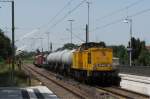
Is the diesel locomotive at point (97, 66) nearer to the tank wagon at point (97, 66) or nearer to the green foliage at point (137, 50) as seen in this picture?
the tank wagon at point (97, 66)

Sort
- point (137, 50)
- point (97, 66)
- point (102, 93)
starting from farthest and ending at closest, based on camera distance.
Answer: point (137, 50) < point (97, 66) < point (102, 93)

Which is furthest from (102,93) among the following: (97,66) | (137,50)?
(137,50)

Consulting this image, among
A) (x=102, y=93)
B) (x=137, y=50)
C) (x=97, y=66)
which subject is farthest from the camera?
(x=137, y=50)

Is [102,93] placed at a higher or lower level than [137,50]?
lower

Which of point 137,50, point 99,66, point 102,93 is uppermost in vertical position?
point 137,50

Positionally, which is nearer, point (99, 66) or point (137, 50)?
point (99, 66)

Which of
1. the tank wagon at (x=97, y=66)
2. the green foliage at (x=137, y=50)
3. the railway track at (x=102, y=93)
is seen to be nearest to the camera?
the railway track at (x=102, y=93)

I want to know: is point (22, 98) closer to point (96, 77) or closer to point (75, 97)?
point (75, 97)

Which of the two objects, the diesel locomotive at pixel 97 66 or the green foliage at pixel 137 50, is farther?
the green foliage at pixel 137 50

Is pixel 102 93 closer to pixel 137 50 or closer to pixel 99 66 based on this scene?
pixel 99 66

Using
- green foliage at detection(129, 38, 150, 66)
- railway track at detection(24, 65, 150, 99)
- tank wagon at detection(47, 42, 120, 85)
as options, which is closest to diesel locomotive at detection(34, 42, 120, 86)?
tank wagon at detection(47, 42, 120, 85)

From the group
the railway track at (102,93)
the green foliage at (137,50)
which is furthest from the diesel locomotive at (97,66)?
the green foliage at (137,50)

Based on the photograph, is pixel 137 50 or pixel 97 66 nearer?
pixel 97 66

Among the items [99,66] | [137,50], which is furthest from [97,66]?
[137,50]
